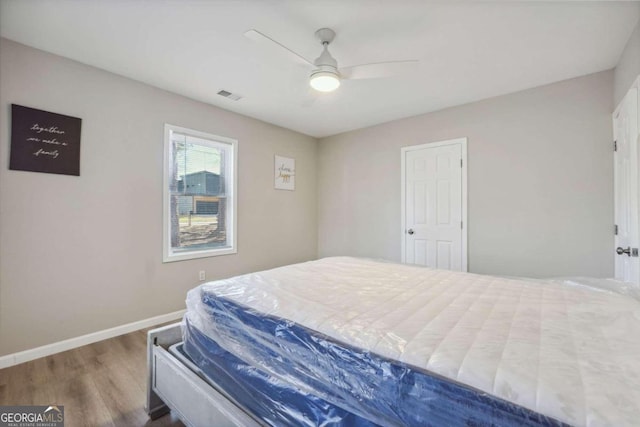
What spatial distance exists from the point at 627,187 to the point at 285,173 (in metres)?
3.73

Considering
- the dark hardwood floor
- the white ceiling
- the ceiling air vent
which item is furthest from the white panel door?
the ceiling air vent

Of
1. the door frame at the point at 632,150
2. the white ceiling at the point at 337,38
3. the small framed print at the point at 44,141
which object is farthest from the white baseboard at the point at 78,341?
the door frame at the point at 632,150

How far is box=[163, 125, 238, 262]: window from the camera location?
313 centimetres

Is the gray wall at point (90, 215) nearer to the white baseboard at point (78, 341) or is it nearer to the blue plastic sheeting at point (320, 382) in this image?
the white baseboard at point (78, 341)

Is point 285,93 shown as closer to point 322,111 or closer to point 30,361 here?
point 322,111

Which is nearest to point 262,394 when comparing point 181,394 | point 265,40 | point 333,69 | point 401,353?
point 181,394

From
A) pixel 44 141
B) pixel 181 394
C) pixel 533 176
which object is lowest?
pixel 181 394

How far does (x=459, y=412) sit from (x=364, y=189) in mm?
3709

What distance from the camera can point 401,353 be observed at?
92 centimetres

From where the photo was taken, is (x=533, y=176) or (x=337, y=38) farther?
(x=533, y=176)

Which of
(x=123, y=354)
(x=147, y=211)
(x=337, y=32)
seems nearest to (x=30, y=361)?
(x=123, y=354)

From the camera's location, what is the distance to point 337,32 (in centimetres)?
204

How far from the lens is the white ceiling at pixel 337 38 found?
1816 mm

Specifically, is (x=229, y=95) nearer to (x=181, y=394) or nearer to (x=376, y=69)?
(x=376, y=69)
